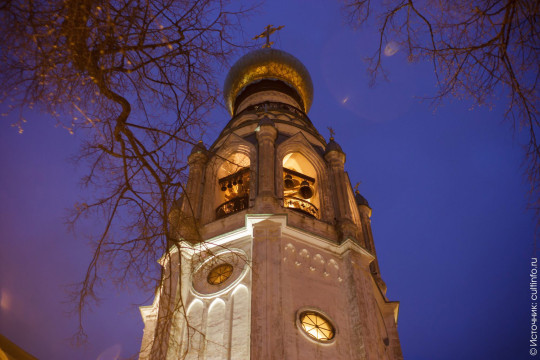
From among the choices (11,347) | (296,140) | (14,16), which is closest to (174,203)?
(11,347)

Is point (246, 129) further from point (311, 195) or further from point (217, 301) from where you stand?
point (217, 301)

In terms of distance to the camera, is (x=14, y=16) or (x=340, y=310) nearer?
(x=14, y=16)

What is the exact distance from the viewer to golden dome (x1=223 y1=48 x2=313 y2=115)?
96.8 ft

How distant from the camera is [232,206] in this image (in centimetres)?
2047

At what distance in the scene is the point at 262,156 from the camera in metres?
20.6

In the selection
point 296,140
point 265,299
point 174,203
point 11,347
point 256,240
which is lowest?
point 11,347

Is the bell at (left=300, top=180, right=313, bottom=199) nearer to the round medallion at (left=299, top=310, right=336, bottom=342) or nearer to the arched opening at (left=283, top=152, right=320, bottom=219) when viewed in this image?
the arched opening at (left=283, top=152, right=320, bottom=219)

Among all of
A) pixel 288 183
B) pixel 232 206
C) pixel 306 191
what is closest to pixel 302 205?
pixel 306 191

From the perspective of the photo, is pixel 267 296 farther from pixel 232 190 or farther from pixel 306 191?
pixel 232 190

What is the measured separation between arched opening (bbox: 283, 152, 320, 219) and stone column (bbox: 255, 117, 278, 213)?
3.12 ft

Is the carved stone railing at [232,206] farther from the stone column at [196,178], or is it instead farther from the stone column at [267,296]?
the stone column at [267,296]

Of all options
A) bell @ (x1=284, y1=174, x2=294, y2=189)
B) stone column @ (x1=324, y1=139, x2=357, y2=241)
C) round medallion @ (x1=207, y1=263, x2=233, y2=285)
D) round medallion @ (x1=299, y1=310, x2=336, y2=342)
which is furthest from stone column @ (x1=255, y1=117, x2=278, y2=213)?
round medallion @ (x1=299, y1=310, x2=336, y2=342)

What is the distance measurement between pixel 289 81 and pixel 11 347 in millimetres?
26123

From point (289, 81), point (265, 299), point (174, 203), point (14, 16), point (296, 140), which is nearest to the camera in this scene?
point (14, 16)
